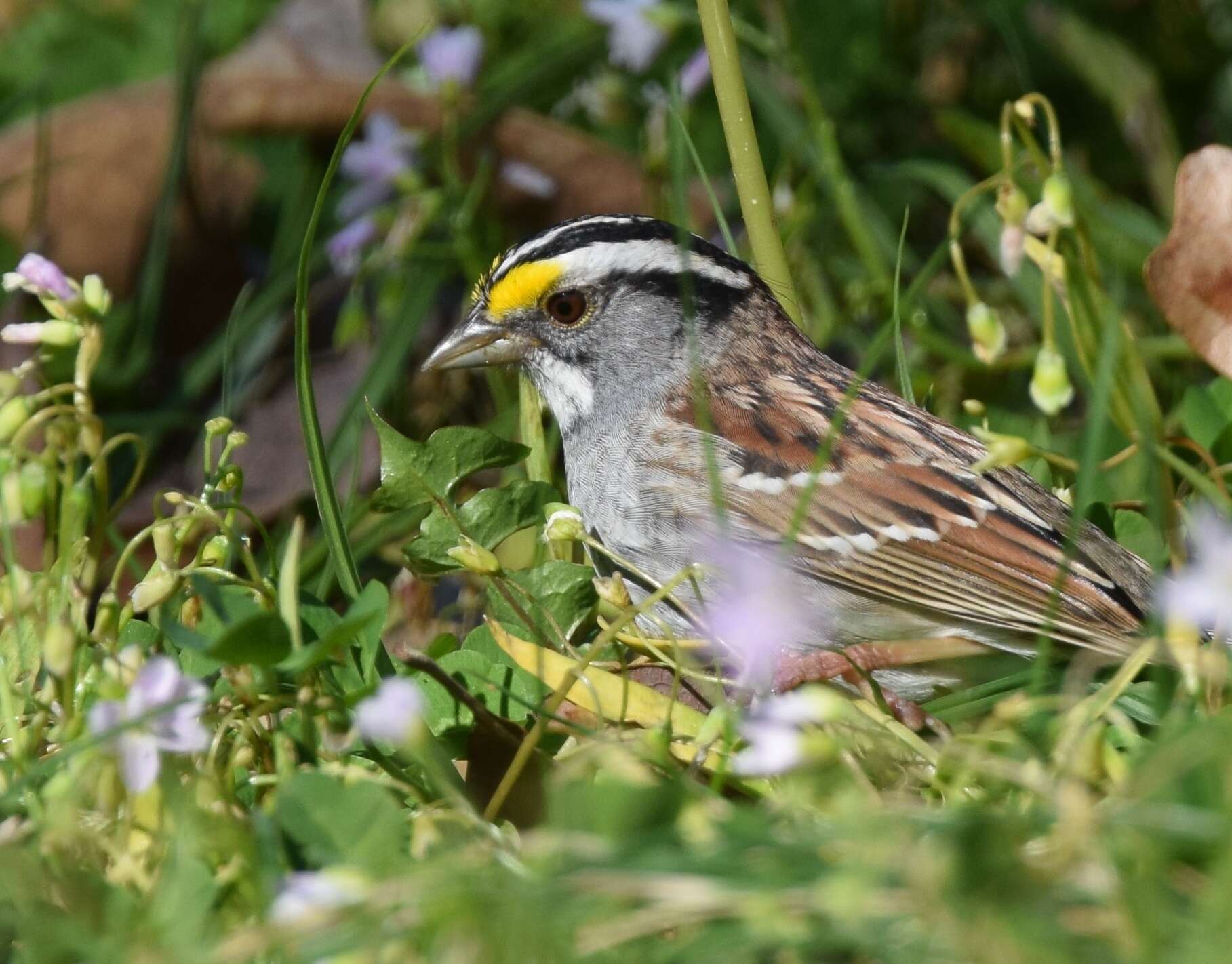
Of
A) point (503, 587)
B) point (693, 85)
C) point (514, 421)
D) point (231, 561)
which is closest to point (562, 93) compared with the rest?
point (693, 85)

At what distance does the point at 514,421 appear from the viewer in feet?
10.2

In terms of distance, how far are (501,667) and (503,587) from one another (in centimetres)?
11

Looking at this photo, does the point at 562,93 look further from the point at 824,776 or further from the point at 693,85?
the point at 824,776

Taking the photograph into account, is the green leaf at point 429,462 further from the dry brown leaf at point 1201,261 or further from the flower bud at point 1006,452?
the dry brown leaf at point 1201,261

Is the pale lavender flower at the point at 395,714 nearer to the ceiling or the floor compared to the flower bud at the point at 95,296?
nearer to the floor

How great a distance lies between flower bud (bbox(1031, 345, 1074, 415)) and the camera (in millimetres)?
2119

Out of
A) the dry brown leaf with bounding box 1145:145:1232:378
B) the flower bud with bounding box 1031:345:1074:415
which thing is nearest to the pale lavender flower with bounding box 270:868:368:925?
the flower bud with bounding box 1031:345:1074:415

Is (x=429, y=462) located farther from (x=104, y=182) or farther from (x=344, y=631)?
(x=104, y=182)

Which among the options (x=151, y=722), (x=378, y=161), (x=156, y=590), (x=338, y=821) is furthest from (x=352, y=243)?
(x=338, y=821)

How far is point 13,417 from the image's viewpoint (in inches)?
70.4

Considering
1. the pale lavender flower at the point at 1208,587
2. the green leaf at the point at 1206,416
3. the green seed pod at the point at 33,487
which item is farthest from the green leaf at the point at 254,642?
the green leaf at the point at 1206,416

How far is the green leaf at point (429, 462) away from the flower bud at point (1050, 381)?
712 millimetres

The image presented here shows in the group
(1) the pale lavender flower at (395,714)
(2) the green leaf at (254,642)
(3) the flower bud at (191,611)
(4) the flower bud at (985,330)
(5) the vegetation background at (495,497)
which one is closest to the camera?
(5) the vegetation background at (495,497)

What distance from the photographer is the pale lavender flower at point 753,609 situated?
189 centimetres
